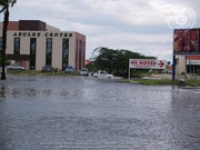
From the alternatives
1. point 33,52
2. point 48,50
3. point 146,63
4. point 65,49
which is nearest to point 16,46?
point 33,52

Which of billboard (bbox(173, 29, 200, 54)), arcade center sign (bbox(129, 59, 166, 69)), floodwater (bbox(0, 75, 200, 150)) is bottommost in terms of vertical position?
floodwater (bbox(0, 75, 200, 150))

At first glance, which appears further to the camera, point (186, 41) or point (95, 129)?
point (186, 41)

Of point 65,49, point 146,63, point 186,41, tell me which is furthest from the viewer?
point 65,49

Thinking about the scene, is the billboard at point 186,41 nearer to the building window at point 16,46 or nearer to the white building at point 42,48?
the white building at point 42,48

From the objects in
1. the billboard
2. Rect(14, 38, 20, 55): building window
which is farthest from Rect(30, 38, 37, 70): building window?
the billboard

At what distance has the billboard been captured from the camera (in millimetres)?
A: 57428

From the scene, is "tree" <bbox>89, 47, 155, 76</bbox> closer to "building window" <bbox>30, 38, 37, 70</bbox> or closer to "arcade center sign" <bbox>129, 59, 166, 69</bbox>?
"arcade center sign" <bbox>129, 59, 166, 69</bbox>

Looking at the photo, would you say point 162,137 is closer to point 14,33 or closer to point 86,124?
point 86,124

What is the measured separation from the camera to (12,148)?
9.41 meters

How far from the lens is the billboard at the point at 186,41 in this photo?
188 ft

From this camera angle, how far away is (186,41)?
58.1m

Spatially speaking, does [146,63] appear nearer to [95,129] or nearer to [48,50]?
[48,50]

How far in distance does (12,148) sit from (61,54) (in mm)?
101145

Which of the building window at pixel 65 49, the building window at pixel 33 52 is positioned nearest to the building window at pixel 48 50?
the building window at pixel 33 52
